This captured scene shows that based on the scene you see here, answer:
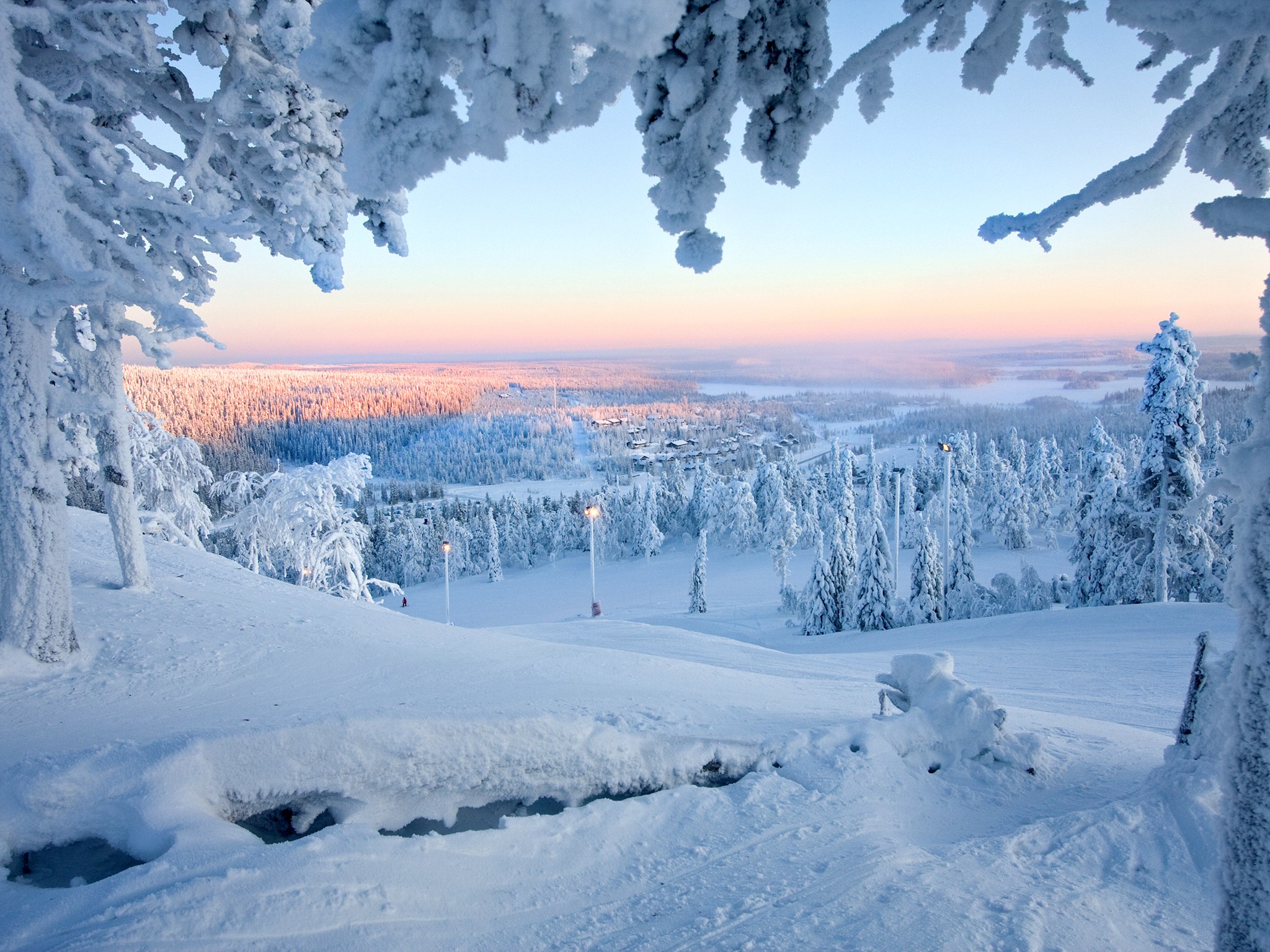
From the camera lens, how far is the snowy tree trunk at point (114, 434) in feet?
24.5

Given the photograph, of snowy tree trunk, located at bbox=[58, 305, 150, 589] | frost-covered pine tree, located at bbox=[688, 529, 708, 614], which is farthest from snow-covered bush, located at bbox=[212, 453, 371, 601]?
frost-covered pine tree, located at bbox=[688, 529, 708, 614]

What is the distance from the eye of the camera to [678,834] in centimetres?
416

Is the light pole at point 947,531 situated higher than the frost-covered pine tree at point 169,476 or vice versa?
the frost-covered pine tree at point 169,476

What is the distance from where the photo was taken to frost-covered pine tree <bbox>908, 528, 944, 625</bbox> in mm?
27281

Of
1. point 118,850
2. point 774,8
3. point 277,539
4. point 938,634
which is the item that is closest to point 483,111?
point 774,8

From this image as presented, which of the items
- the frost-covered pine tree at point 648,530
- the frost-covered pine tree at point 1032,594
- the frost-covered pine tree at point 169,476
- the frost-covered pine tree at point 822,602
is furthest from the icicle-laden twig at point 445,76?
the frost-covered pine tree at point 648,530

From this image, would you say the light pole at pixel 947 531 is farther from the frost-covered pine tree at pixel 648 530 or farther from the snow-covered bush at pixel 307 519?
the frost-covered pine tree at pixel 648 530

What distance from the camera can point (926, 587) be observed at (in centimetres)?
2753

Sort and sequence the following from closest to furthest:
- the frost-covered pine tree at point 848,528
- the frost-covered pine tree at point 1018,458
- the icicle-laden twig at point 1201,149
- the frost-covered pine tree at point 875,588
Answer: the icicle-laden twig at point 1201,149 < the frost-covered pine tree at point 875,588 < the frost-covered pine tree at point 848,528 < the frost-covered pine tree at point 1018,458

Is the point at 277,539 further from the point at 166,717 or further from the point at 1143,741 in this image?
the point at 1143,741

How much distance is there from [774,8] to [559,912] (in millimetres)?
4286

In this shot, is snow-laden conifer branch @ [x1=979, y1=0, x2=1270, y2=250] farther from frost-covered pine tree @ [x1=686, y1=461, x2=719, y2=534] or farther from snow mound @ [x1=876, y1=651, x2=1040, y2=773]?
frost-covered pine tree @ [x1=686, y1=461, x2=719, y2=534]

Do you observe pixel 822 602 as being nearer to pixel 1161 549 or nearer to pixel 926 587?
pixel 926 587

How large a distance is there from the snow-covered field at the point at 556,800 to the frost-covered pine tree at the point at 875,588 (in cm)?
2052
